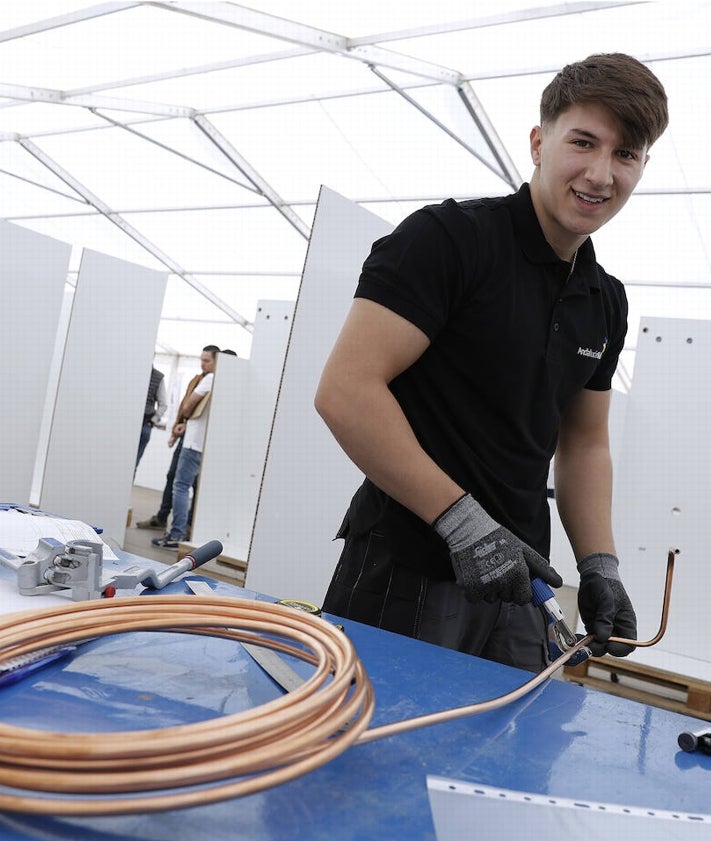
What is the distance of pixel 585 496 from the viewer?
63.7 inches

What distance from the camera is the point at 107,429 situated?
Result: 596 centimetres

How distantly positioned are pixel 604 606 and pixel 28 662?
2.93 ft

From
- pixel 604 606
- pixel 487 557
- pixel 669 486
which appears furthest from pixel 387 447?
pixel 669 486

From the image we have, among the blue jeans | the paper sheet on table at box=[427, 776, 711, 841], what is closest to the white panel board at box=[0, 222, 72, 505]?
the blue jeans

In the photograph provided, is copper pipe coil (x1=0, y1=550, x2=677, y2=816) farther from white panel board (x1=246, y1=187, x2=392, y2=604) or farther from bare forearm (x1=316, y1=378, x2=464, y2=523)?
white panel board (x1=246, y1=187, x2=392, y2=604)

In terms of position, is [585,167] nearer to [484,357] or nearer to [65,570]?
[484,357]

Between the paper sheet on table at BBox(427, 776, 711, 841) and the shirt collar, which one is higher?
the shirt collar

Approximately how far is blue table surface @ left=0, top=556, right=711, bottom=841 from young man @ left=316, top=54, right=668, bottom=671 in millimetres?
221

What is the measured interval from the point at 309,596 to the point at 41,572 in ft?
8.53

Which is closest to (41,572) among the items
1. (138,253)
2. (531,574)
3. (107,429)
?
(531,574)

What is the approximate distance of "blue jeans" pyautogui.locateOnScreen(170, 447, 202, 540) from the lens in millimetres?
6387

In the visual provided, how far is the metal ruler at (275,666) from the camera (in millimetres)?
869

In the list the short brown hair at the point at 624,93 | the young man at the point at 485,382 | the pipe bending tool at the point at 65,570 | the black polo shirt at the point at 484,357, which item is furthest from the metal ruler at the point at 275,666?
the short brown hair at the point at 624,93

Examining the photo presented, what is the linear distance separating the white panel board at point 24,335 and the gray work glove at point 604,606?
4.77m
